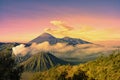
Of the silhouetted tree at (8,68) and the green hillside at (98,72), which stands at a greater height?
the silhouetted tree at (8,68)

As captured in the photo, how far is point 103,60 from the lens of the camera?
6019 inches

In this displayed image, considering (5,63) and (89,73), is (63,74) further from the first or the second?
(5,63)

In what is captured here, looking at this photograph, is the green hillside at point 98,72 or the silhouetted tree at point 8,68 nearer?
the silhouetted tree at point 8,68

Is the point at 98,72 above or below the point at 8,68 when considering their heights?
below

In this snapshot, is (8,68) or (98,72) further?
(98,72)

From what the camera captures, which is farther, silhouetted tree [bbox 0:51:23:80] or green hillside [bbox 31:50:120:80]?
green hillside [bbox 31:50:120:80]

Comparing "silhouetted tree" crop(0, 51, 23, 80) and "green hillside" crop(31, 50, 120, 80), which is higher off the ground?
"silhouetted tree" crop(0, 51, 23, 80)

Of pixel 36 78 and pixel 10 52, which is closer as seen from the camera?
pixel 10 52

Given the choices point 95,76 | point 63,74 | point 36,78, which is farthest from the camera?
point 36,78

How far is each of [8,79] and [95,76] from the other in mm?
58584

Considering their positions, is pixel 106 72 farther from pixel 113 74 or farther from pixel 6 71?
pixel 6 71

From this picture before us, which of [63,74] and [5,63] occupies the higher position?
[5,63]

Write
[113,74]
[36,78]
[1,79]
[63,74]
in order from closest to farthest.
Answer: [1,79] → [113,74] → [63,74] → [36,78]

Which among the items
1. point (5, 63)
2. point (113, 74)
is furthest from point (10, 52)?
point (113, 74)
